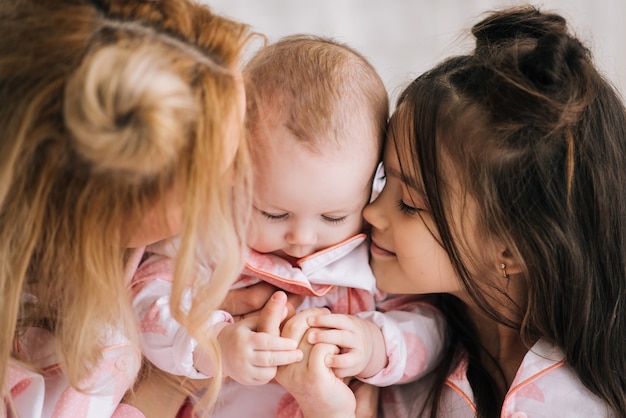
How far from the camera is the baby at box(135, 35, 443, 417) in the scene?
3.45 ft

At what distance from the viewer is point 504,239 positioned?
107 centimetres

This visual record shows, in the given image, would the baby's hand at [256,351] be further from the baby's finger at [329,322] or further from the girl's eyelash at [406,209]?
the girl's eyelash at [406,209]

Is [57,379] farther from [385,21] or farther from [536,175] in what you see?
[385,21]

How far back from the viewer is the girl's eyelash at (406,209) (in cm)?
112

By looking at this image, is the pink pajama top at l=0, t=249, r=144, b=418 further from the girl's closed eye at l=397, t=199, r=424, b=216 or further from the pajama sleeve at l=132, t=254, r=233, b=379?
the girl's closed eye at l=397, t=199, r=424, b=216

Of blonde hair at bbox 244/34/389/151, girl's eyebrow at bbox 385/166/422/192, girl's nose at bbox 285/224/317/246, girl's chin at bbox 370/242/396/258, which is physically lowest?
girl's chin at bbox 370/242/396/258

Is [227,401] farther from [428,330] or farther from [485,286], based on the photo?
[485,286]

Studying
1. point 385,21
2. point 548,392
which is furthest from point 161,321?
point 385,21

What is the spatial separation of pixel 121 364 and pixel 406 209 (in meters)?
0.46

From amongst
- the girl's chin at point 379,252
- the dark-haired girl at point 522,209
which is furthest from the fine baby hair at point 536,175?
the girl's chin at point 379,252

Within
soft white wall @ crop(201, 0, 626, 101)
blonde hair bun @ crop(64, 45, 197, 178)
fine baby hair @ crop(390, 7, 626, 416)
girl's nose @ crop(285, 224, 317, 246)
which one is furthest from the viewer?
soft white wall @ crop(201, 0, 626, 101)

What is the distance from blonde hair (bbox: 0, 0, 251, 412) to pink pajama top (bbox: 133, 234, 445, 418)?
196mm

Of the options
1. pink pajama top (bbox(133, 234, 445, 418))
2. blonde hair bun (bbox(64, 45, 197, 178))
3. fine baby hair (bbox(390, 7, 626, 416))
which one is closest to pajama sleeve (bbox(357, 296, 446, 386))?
pink pajama top (bbox(133, 234, 445, 418))

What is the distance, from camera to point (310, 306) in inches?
49.2
